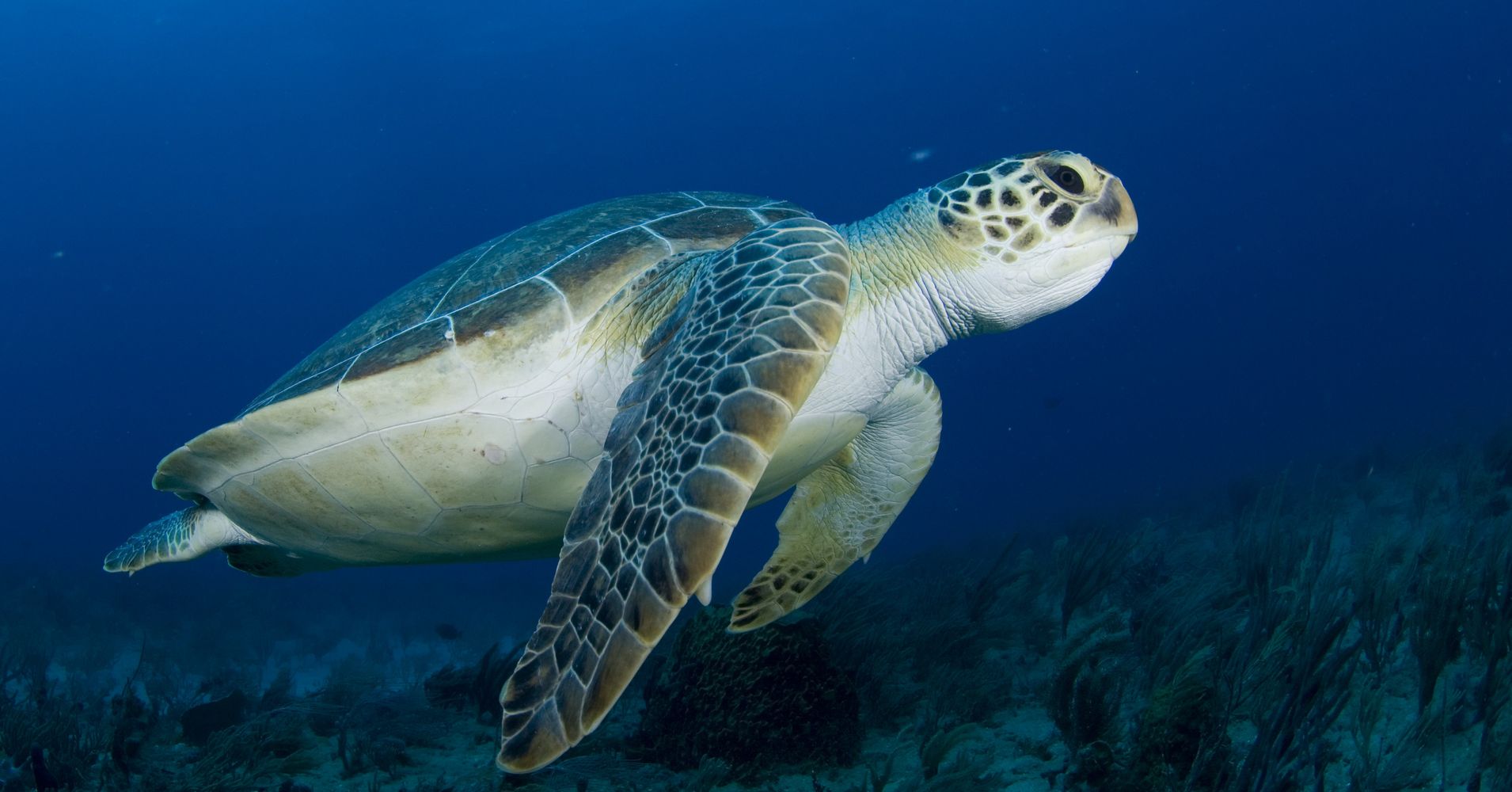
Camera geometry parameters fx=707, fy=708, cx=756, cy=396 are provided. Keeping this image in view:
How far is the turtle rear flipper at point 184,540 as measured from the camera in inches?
150

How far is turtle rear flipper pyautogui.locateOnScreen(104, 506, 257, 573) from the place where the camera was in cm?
382

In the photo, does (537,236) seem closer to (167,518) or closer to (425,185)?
(167,518)

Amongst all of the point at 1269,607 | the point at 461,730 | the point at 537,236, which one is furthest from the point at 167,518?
the point at 1269,607

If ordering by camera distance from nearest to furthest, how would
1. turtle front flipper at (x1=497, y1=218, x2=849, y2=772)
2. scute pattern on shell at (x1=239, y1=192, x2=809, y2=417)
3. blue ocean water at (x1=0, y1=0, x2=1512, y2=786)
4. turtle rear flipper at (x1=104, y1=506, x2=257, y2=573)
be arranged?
turtle front flipper at (x1=497, y1=218, x2=849, y2=772) < scute pattern on shell at (x1=239, y1=192, x2=809, y2=417) < turtle rear flipper at (x1=104, y1=506, x2=257, y2=573) < blue ocean water at (x1=0, y1=0, x2=1512, y2=786)

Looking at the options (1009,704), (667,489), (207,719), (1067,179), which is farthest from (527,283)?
(207,719)

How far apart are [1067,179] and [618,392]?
6.52 ft

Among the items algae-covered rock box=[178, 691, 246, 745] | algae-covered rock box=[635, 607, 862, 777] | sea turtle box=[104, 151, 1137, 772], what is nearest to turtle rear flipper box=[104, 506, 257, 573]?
sea turtle box=[104, 151, 1137, 772]

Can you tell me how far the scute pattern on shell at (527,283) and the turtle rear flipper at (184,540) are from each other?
928 mm

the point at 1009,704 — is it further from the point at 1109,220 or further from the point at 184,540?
the point at 184,540

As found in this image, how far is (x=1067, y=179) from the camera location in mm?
A: 2809

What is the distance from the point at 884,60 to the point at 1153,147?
127 ft

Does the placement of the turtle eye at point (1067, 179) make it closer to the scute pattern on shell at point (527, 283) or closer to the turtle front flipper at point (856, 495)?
the turtle front flipper at point (856, 495)

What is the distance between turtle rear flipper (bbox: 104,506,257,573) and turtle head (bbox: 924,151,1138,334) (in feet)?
12.9

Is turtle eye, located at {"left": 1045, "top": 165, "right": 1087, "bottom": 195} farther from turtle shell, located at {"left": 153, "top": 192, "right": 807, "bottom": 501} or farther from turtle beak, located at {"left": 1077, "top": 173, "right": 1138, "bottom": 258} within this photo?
turtle shell, located at {"left": 153, "top": 192, "right": 807, "bottom": 501}
